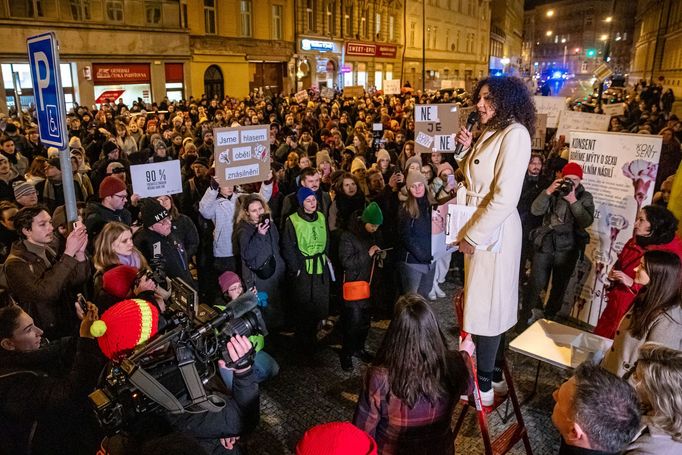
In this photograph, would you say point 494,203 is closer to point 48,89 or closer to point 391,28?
point 48,89

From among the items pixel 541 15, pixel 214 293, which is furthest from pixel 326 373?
pixel 541 15

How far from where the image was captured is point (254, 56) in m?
32.2

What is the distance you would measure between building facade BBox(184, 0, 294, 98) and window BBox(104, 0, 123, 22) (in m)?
3.94

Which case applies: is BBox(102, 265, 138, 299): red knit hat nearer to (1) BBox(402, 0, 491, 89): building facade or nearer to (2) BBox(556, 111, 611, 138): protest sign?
(2) BBox(556, 111, 611, 138): protest sign

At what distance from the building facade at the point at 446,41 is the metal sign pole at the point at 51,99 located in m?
41.6

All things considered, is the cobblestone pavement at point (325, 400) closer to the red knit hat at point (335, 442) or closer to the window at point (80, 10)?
the red knit hat at point (335, 442)

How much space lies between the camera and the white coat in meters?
2.95

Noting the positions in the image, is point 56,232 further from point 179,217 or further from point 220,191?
point 220,191

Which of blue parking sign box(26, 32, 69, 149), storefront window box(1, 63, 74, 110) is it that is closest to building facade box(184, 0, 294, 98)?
storefront window box(1, 63, 74, 110)

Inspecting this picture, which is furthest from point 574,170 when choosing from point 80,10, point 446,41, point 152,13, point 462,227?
point 446,41

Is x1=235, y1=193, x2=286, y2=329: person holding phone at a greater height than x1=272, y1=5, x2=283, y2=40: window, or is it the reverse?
x1=272, y1=5, x2=283, y2=40: window

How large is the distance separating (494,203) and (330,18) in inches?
1516

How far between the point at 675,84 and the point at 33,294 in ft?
179

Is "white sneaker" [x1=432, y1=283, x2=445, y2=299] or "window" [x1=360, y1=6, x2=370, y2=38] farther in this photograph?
"window" [x1=360, y1=6, x2=370, y2=38]
